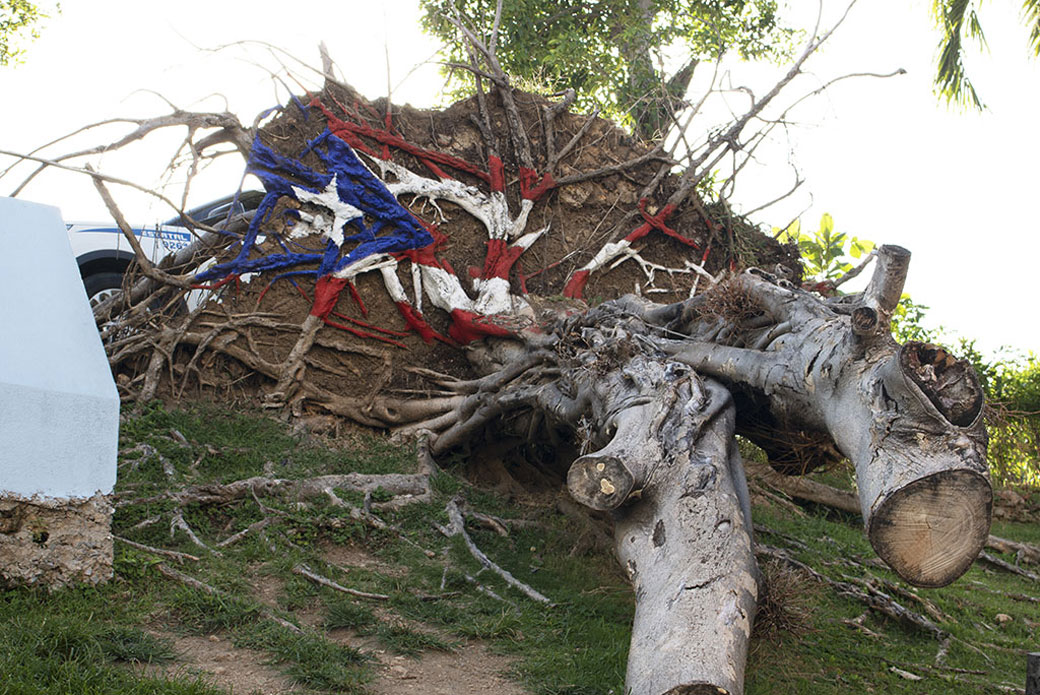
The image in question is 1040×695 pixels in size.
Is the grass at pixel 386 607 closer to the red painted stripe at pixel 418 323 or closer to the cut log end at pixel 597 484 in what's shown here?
the cut log end at pixel 597 484

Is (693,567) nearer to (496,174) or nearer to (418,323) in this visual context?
(418,323)

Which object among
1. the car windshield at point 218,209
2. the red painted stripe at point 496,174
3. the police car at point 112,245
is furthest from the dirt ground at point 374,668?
the police car at point 112,245

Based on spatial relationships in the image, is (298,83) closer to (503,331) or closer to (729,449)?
(503,331)

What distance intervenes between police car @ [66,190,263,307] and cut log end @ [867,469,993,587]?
799cm

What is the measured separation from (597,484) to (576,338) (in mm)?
2928

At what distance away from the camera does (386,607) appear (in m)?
4.83

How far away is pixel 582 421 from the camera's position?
5781 millimetres

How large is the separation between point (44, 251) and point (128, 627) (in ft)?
6.91

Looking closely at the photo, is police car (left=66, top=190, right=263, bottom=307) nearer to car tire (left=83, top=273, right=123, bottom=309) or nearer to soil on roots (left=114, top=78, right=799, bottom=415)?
car tire (left=83, top=273, right=123, bottom=309)

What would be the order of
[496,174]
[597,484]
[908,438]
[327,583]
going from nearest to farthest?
[908,438] → [597,484] → [327,583] → [496,174]

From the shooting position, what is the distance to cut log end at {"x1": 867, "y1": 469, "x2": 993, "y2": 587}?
3420 millimetres

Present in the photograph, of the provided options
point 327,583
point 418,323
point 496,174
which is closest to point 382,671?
point 327,583

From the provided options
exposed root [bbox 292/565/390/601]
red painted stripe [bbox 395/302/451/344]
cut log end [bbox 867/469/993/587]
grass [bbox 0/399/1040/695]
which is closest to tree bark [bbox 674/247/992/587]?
cut log end [bbox 867/469/993/587]

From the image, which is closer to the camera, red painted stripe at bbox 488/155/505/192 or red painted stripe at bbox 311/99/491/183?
red painted stripe at bbox 311/99/491/183
